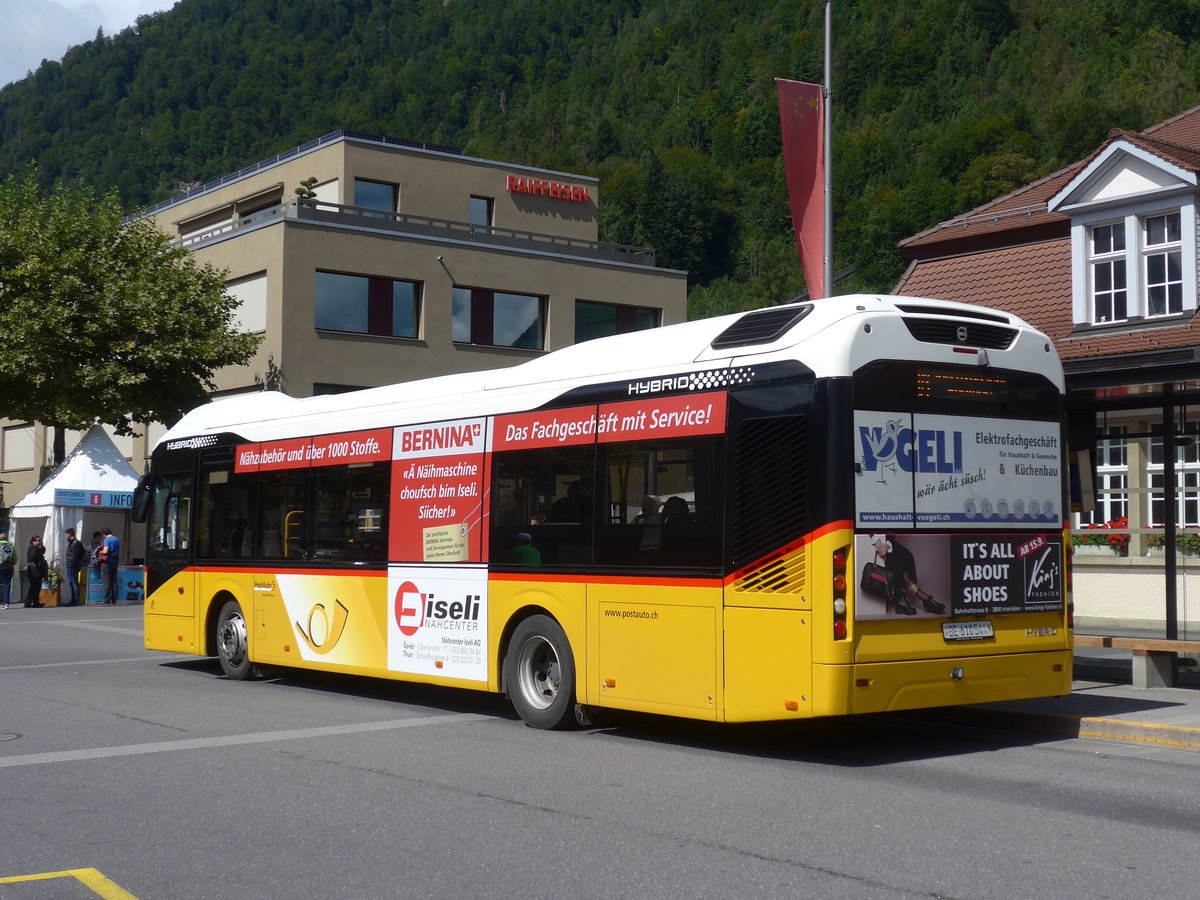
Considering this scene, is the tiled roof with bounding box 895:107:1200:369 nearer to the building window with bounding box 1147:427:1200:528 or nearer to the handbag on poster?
the building window with bounding box 1147:427:1200:528

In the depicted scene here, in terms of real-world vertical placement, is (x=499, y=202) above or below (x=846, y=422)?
above

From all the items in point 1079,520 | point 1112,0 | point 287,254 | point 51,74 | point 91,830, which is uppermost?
point 51,74

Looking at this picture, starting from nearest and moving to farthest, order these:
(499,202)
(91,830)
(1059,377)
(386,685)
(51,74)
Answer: (91,830), (1059,377), (386,685), (499,202), (51,74)

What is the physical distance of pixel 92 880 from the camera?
6293 mm

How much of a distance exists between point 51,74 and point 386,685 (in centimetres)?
17744

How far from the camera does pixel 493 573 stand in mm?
11773

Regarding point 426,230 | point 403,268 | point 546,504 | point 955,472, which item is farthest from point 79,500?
point 955,472

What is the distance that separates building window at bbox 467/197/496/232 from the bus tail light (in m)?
41.4

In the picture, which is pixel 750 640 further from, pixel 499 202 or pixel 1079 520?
pixel 499 202

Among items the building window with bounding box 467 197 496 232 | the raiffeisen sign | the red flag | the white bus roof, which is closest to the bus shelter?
the building window with bounding box 467 197 496 232

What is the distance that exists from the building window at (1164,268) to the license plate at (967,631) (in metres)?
11.2

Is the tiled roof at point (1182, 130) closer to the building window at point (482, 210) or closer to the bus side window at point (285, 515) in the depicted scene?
the bus side window at point (285, 515)

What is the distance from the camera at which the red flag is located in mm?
18375

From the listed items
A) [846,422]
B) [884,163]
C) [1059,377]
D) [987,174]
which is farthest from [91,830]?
[884,163]
